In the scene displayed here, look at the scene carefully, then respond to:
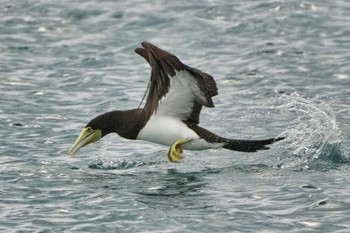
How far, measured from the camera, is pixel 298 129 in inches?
489

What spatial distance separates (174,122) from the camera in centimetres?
1130

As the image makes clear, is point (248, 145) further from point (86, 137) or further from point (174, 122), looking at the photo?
point (86, 137)

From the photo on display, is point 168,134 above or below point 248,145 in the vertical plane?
above

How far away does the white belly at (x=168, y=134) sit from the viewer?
1112cm

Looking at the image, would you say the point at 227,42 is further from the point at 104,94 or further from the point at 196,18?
the point at 104,94

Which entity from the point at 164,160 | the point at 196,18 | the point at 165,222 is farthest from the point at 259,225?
the point at 196,18

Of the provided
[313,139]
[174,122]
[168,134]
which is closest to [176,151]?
[168,134]

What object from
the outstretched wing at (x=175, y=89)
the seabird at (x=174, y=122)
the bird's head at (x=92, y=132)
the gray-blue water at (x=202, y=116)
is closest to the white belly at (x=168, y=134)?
the seabird at (x=174, y=122)

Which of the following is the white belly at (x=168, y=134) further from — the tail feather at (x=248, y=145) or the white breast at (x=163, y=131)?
the tail feather at (x=248, y=145)

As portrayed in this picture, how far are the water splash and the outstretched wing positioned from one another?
3.31 feet

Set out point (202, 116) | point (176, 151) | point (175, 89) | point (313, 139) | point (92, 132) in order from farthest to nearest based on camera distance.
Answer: point (202, 116)
point (313, 139)
point (92, 132)
point (176, 151)
point (175, 89)

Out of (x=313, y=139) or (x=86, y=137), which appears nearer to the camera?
(x=86, y=137)

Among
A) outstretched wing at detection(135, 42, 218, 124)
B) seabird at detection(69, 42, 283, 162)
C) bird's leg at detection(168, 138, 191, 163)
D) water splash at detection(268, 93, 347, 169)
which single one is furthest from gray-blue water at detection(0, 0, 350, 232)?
outstretched wing at detection(135, 42, 218, 124)

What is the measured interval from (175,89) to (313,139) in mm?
1677
